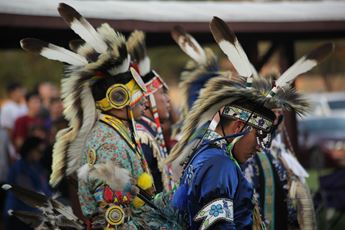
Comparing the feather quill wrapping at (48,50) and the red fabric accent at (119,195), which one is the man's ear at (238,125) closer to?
the red fabric accent at (119,195)

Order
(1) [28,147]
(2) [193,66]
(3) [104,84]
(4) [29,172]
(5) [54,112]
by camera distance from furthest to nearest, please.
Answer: (5) [54,112]
(1) [28,147]
(4) [29,172]
(2) [193,66]
(3) [104,84]

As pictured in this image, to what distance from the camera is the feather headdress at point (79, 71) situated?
5039 millimetres

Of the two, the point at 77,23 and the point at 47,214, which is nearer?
the point at 47,214

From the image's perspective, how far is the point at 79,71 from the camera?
509 cm

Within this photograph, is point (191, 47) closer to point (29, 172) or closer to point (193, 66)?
point (193, 66)

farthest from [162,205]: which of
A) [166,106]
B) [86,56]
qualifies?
[166,106]

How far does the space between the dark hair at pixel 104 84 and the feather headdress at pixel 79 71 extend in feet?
0.06

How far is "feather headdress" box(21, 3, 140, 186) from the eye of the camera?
198 inches

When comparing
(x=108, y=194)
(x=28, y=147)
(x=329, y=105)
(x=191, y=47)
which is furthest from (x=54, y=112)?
(x=329, y=105)

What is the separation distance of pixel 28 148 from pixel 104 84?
3.12m

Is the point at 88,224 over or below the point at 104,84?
below

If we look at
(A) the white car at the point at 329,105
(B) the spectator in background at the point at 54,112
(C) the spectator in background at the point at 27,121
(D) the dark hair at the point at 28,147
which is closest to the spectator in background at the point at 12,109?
(C) the spectator in background at the point at 27,121

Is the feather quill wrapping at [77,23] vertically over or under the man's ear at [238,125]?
over

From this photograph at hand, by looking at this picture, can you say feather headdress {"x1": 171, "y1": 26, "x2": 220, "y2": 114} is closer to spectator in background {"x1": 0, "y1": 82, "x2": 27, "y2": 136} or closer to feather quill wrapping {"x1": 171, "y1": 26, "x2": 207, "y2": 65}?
feather quill wrapping {"x1": 171, "y1": 26, "x2": 207, "y2": 65}
